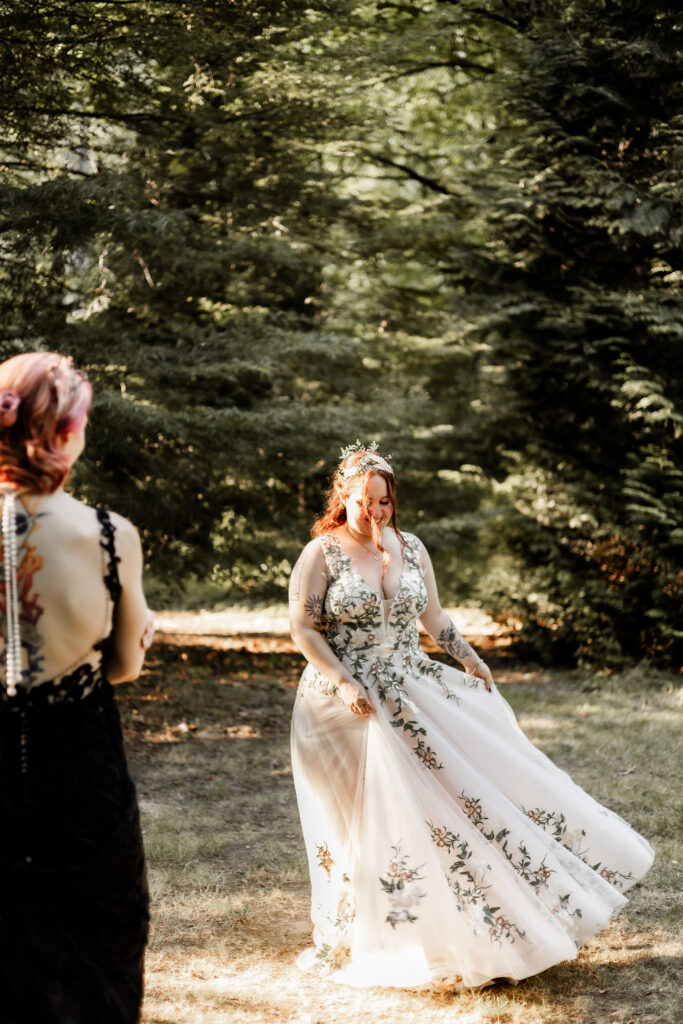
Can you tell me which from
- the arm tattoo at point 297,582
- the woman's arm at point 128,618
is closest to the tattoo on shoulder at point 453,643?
the arm tattoo at point 297,582

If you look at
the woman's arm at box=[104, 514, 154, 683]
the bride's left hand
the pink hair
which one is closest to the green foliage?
the bride's left hand

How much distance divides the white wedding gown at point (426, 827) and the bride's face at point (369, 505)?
13 cm

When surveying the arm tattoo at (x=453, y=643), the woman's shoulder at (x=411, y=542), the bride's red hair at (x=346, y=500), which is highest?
the bride's red hair at (x=346, y=500)

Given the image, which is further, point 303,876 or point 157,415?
point 157,415

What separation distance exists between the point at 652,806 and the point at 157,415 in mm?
4428

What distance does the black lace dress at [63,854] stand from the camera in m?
2.17

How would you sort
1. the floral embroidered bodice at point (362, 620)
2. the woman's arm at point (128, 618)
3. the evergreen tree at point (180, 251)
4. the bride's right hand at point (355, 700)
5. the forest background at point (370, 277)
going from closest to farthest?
the woman's arm at point (128, 618) → the bride's right hand at point (355, 700) → the floral embroidered bodice at point (362, 620) → the evergreen tree at point (180, 251) → the forest background at point (370, 277)

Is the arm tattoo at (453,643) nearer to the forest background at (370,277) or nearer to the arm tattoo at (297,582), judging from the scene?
the arm tattoo at (297,582)

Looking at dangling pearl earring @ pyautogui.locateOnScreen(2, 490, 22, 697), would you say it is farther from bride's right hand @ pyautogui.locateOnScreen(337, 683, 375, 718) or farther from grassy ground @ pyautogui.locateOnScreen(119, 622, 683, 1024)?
grassy ground @ pyautogui.locateOnScreen(119, 622, 683, 1024)

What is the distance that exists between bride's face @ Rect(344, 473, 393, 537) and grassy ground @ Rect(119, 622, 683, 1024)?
187 cm

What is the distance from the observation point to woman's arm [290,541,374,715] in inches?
144

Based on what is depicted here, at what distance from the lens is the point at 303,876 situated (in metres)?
4.89

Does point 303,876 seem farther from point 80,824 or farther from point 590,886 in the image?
point 80,824

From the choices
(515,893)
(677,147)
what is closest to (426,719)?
(515,893)
